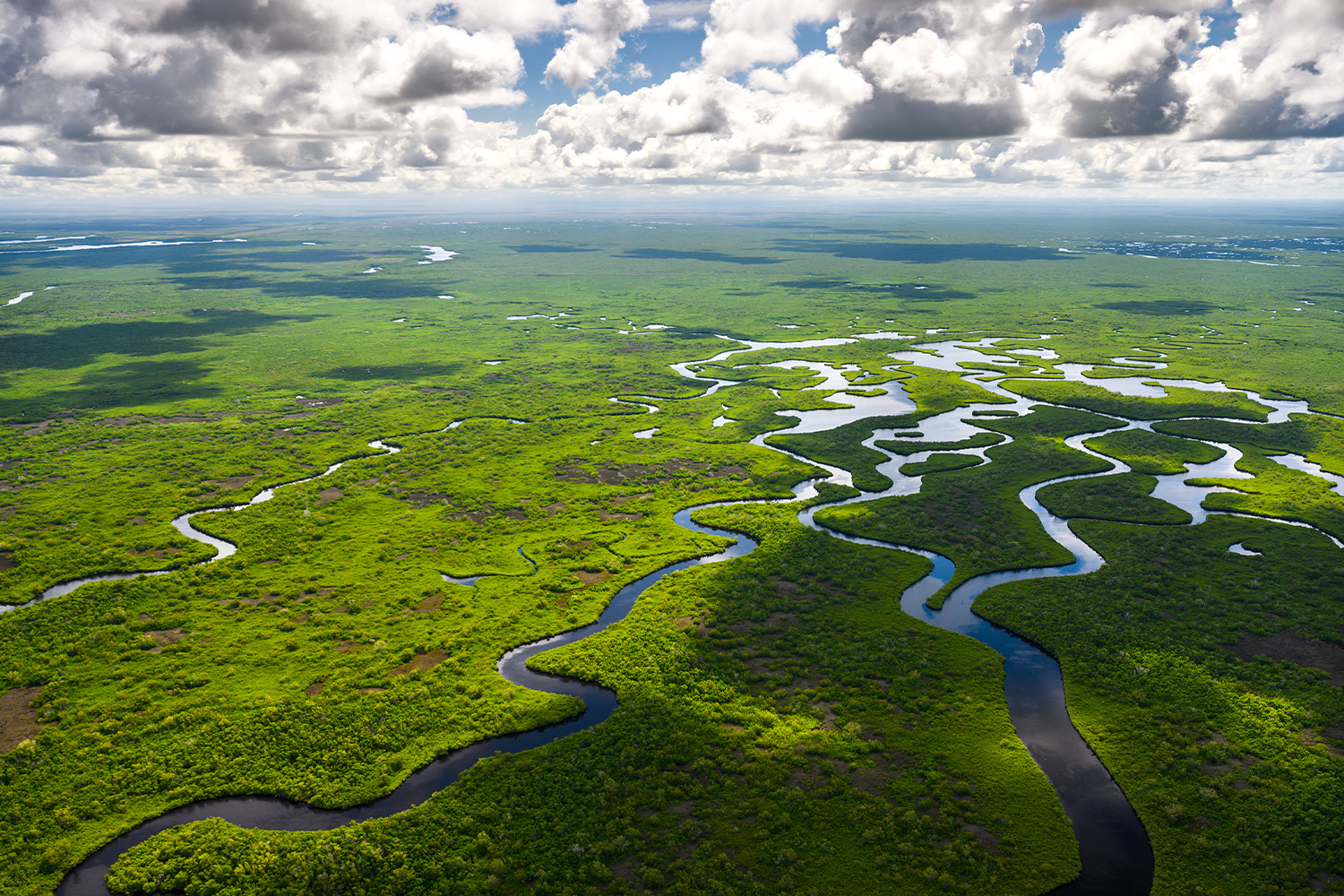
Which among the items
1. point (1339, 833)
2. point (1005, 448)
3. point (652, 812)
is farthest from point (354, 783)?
point (1005, 448)

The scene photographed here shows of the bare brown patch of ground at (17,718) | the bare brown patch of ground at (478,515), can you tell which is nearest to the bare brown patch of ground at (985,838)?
the bare brown patch of ground at (17,718)

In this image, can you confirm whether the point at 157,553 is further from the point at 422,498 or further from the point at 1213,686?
the point at 1213,686

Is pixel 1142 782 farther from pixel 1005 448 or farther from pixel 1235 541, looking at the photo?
pixel 1005 448

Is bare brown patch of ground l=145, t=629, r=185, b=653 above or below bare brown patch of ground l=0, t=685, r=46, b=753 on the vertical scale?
above

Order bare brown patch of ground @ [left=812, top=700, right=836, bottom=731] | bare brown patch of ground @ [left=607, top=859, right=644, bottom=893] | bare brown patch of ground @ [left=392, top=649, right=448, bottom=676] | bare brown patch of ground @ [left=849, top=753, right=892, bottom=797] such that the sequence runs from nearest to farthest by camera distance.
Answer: bare brown patch of ground @ [left=607, top=859, right=644, bottom=893] < bare brown patch of ground @ [left=849, top=753, right=892, bottom=797] < bare brown patch of ground @ [left=812, top=700, right=836, bottom=731] < bare brown patch of ground @ [left=392, top=649, right=448, bottom=676]

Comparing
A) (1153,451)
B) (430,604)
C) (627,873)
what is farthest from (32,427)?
(1153,451)

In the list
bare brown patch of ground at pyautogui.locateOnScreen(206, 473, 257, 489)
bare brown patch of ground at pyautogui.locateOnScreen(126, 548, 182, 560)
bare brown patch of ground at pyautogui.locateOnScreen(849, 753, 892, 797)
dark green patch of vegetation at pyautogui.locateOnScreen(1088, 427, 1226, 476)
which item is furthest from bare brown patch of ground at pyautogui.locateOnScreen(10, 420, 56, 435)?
dark green patch of vegetation at pyautogui.locateOnScreen(1088, 427, 1226, 476)

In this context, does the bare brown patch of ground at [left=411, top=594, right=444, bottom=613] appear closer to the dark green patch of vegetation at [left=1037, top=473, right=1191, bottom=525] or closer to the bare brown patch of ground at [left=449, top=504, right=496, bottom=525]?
the bare brown patch of ground at [left=449, top=504, right=496, bottom=525]
